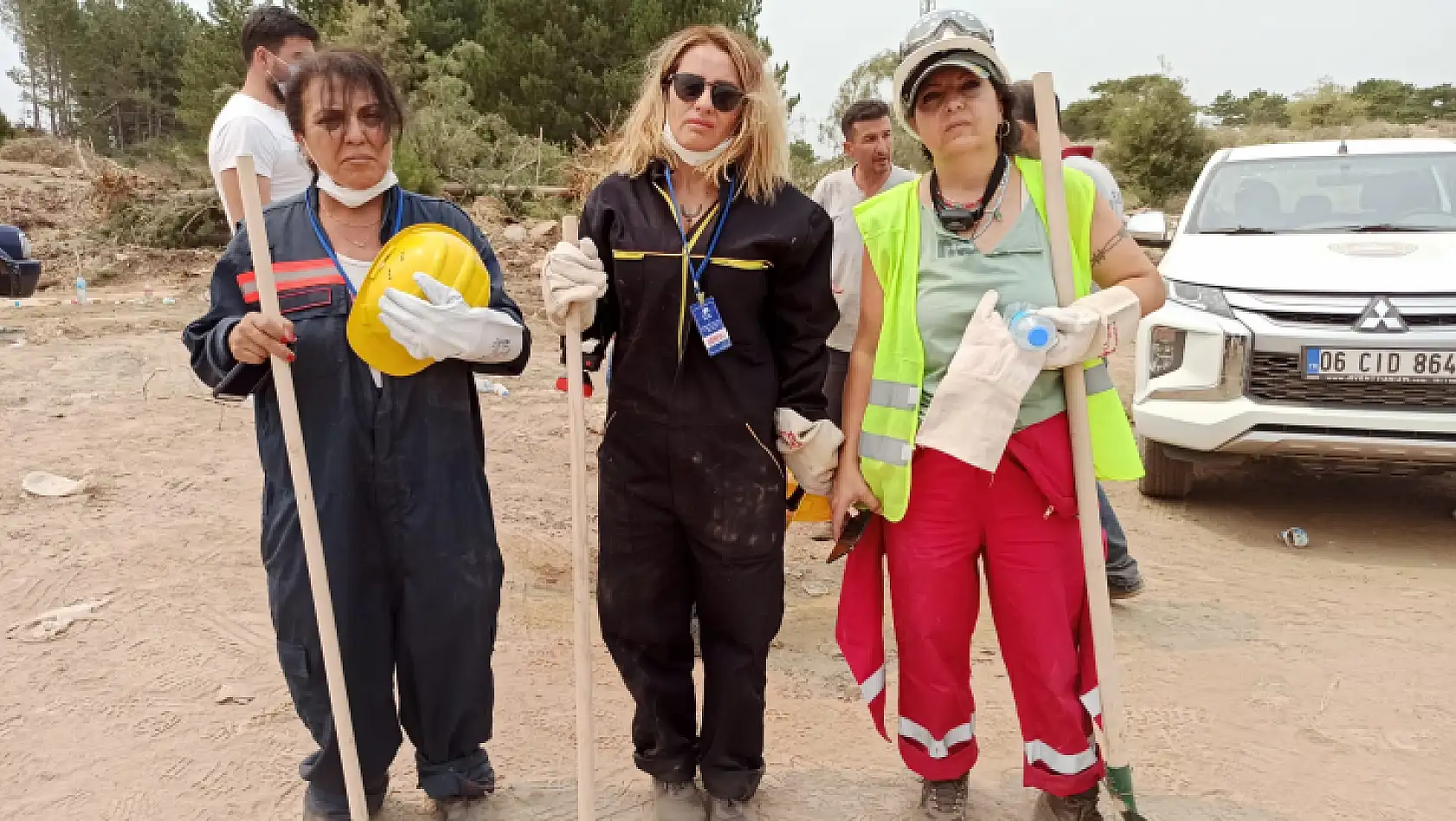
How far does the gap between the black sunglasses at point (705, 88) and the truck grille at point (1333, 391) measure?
3.55 meters

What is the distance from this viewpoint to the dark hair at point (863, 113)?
14.9 ft

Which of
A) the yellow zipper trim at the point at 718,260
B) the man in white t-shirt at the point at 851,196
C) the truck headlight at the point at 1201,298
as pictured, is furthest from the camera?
the truck headlight at the point at 1201,298

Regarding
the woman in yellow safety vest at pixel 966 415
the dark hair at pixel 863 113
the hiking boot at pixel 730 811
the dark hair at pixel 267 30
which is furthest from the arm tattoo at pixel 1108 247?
the dark hair at pixel 267 30

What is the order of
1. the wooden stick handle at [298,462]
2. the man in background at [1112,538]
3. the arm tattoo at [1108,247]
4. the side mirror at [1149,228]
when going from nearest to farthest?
the wooden stick handle at [298,462], the arm tattoo at [1108,247], the man in background at [1112,538], the side mirror at [1149,228]

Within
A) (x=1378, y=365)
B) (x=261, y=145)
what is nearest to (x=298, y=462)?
(x=261, y=145)

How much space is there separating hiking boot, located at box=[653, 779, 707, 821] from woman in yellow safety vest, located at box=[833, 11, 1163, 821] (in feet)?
2.33

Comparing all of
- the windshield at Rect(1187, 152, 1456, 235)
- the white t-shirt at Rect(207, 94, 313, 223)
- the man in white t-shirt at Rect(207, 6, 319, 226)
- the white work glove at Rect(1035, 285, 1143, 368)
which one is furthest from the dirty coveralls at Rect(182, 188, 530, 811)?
the windshield at Rect(1187, 152, 1456, 235)

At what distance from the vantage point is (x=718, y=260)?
98.0 inches

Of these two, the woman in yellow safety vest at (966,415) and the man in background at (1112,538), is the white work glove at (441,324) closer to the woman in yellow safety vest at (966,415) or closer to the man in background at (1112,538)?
the woman in yellow safety vest at (966,415)

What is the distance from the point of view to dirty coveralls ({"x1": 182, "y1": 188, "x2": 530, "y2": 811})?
2.45m

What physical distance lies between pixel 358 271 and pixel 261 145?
206 cm

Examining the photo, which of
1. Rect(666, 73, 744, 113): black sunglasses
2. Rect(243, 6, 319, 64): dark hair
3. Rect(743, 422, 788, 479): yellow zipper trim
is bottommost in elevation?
Rect(743, 422, 788, 479): yellow zipper trim

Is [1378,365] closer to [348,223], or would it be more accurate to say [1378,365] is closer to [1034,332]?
[1034,332]

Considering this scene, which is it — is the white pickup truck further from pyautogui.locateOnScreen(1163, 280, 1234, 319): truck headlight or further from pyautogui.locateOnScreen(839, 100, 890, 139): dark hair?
pyautogui.locateOnScreen(839, 100, 890, 139): dark hair
